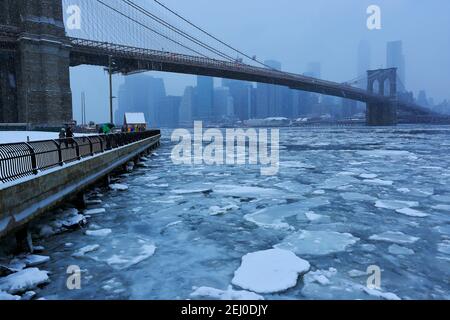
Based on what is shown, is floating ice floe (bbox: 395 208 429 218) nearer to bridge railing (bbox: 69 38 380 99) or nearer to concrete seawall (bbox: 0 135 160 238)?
concrete seawall (bbox: 0 135 160 238)

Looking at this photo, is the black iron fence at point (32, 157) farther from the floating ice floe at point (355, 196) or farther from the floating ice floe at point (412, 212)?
the floating ice floe at point (412, 212)

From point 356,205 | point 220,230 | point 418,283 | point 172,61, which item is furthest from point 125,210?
point 172,61

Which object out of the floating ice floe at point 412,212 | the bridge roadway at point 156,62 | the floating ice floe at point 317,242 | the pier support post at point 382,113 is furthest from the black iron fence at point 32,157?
the pier support post at point 382,113

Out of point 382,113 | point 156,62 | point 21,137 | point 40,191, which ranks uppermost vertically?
point 156,62

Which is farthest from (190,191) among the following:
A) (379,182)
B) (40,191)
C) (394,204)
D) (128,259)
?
(379,182)

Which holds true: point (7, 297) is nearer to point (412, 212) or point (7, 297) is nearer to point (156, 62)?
point (412, 212)

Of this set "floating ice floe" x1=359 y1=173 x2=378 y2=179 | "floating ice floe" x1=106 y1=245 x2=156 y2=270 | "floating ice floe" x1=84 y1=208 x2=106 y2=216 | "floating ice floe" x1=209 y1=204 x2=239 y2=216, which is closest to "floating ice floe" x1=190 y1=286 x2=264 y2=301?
"floating ice floe" x1=106 y1=245 x2=156 y2=270
